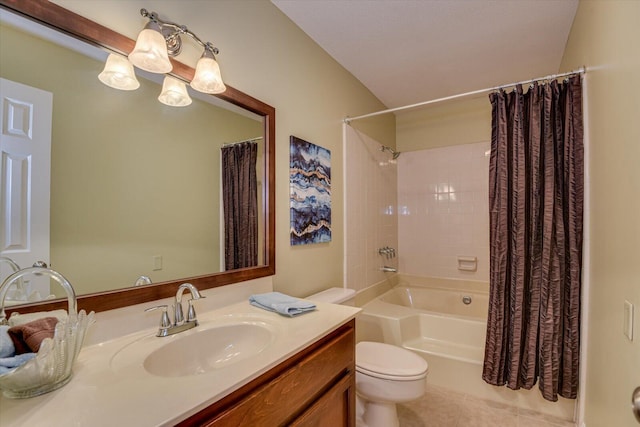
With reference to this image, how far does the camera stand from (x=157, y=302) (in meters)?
1.10

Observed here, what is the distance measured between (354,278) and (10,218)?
82.9 inches

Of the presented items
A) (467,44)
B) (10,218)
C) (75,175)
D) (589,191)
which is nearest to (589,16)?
(467,44)

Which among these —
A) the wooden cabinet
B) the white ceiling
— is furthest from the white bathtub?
the white ceiling

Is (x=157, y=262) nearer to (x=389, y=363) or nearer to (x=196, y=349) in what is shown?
(x=196, y=349)

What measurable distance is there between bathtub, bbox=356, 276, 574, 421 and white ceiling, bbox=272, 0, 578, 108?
2031 mm

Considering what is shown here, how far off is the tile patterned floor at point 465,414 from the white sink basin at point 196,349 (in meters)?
1.34

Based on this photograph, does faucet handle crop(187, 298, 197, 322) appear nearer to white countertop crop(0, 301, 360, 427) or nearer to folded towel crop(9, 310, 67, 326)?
white countertop crop(0, 301, 360, 427)

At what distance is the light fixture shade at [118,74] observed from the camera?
1009 millimetres

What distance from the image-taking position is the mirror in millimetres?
926

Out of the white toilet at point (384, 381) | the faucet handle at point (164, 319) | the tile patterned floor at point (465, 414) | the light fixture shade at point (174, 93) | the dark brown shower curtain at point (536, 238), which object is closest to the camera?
the faucet handle at point (164, 319)

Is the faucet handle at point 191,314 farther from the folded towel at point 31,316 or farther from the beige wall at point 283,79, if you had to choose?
the beige wall at point 283,79

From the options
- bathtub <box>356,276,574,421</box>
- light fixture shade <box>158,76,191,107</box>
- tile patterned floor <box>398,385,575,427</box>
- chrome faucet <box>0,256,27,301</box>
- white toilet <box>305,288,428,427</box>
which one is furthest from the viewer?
bathtub <box>356,276,574,421</box>

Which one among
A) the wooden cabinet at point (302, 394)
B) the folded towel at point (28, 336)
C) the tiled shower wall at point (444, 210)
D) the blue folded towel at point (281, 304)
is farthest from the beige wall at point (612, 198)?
the folded towel at point (28, 336)

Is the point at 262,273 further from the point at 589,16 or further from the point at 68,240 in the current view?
the point at 589,16
